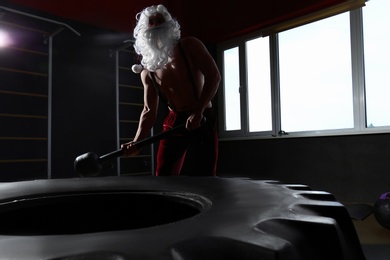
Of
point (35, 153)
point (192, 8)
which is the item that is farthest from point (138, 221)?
point (35, 153)

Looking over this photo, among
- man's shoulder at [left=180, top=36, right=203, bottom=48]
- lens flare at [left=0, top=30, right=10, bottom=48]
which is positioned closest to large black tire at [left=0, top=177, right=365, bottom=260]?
man's shoulder at [left=180, top=36, right=203, bottom=48]

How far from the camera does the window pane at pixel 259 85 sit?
3846 mm

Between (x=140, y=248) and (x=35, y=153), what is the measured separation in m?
3.16

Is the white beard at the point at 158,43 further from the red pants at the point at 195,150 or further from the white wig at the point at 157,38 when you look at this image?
the red pants at the point at 195,150

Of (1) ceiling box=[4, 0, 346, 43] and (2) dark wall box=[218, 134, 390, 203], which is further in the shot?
(2) dark wall box=[218, 134, 390, 203]

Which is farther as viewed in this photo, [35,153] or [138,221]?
[35,153]

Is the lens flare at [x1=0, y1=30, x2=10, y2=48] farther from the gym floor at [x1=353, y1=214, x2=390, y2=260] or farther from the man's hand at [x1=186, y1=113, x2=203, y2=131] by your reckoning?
the gym floor at [x1=353, y1=214, x2=390, y2=260]

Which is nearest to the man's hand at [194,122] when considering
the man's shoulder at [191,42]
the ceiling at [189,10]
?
the man's shoulder at [191,42]

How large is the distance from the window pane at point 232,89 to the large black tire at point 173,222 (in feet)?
12.0

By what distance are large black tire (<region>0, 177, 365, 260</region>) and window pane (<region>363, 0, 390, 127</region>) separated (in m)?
3.02

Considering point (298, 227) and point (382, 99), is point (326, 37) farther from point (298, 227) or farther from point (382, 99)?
point (298, 227)

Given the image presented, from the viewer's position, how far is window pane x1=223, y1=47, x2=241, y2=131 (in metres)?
4.15

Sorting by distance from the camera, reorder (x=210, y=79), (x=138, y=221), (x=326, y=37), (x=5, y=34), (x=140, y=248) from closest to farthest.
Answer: (x=140, y=248) < (x=138, y=221) < (x=210, y=79) < (x=5, y=34) < (x=326, y=37)

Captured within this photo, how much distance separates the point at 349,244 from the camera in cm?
29
